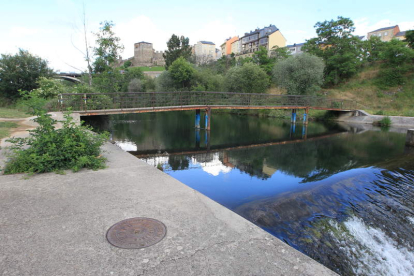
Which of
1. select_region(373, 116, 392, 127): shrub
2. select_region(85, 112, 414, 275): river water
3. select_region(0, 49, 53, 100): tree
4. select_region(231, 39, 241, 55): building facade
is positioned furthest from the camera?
select_region(231, 39, 241, 55): building facade

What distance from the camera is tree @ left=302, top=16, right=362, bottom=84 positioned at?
41.4 m

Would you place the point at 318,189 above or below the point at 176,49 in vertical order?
below

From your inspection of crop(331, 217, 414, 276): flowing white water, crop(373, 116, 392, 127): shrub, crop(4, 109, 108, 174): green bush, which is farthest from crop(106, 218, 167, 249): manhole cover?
crop(373, 116, 392, 127): shrub

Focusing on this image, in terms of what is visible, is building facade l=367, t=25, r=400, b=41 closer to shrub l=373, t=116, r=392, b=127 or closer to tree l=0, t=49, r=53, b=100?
shrub l=373, t=116, r=392, b=127

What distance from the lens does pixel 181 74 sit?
43188 millimetres

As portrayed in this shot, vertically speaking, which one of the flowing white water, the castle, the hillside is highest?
the castle

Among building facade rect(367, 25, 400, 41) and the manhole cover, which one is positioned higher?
building facade rect(367, 25, 400, 41)

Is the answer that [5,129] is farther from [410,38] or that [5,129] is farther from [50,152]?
[410,38]

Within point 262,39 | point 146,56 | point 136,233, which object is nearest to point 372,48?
point 262,39

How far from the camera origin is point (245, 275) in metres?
2.36

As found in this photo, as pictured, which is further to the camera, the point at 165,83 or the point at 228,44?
the point at 228,44

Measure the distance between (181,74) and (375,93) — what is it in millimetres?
30939

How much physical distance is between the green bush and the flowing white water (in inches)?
214

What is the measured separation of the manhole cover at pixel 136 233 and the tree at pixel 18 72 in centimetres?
2539
